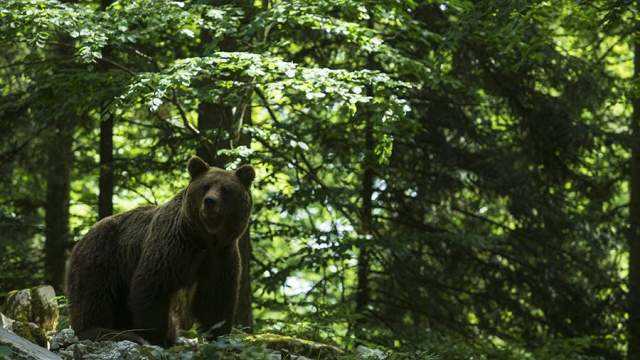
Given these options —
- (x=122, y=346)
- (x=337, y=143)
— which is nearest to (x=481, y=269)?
(x=337, y=143)

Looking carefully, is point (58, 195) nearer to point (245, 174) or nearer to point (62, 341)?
point (245, 174)

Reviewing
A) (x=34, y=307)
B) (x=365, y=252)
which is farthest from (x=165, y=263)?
(x=365, y=252)

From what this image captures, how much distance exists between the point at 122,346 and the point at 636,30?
22.9ft

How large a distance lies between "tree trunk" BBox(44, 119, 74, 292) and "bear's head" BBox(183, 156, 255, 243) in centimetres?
604

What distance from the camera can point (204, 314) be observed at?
7367mm

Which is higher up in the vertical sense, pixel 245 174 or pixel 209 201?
pixel 245 174

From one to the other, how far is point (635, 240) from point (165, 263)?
10261 millimetres

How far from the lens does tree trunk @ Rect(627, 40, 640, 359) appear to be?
13.9m

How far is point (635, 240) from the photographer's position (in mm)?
14578

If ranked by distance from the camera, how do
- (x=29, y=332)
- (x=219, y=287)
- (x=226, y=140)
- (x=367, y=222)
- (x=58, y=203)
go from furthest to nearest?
(x=58, y=203), (x=367, y=222), (x=226, y=140), (x=219, y=287), (x=29, y=332)

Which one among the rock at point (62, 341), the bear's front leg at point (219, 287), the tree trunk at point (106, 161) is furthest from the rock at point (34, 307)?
the tree trunk at point (106, 161)

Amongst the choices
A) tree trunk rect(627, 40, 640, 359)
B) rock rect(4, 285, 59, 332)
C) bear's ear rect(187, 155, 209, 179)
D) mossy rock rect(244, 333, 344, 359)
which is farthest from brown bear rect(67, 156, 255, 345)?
tree trunk rect(627, 40, 640, 359)

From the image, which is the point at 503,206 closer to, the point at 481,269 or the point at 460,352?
the point at 481,269

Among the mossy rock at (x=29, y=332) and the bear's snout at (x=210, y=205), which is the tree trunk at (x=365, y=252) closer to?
the bear's snout at (x=210, y=205)
